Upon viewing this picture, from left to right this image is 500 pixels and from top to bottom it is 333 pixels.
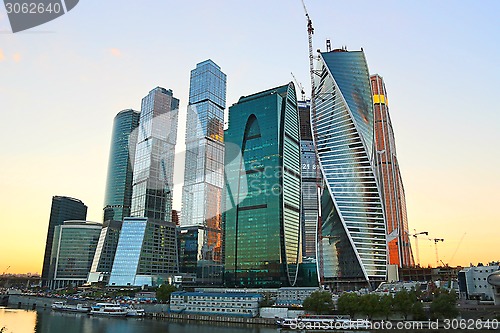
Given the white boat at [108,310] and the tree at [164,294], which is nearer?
the white boat at [108,310]

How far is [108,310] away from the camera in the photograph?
117 metres

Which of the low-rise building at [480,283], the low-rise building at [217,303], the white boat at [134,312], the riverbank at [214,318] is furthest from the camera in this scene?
the white boat at [134,312]

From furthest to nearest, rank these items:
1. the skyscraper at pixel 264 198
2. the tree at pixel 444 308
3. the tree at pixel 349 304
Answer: the skyscraper at pixel 264 198, the tree at pixel 349 304, the tree at pixel 444 308

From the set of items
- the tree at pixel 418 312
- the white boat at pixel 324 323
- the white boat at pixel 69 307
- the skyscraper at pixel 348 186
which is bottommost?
the white boat at pixel 69 307

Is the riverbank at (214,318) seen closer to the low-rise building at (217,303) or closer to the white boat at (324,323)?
the low-rise building at (217,303)

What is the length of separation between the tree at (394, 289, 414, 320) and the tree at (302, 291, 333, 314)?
1470 cm

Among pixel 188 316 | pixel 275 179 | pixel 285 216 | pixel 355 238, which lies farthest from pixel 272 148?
pixel 188 316

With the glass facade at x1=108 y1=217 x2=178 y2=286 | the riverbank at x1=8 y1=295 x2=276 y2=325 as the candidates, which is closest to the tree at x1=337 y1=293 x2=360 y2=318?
the riverbank at x1=8 y1=295 x2=276 y2=325

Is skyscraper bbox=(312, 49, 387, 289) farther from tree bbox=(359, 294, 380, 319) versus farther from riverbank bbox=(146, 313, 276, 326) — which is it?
riverbank bbox=(146, 313, 276, 326)

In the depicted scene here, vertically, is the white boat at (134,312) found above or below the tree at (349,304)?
below

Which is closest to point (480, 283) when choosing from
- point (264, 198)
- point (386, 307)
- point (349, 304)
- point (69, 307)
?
point (386, 307)

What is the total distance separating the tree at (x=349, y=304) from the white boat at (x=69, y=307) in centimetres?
8241

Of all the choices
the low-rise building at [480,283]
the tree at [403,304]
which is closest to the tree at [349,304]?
the tree at [403,304]

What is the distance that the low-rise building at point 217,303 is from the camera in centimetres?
9819
